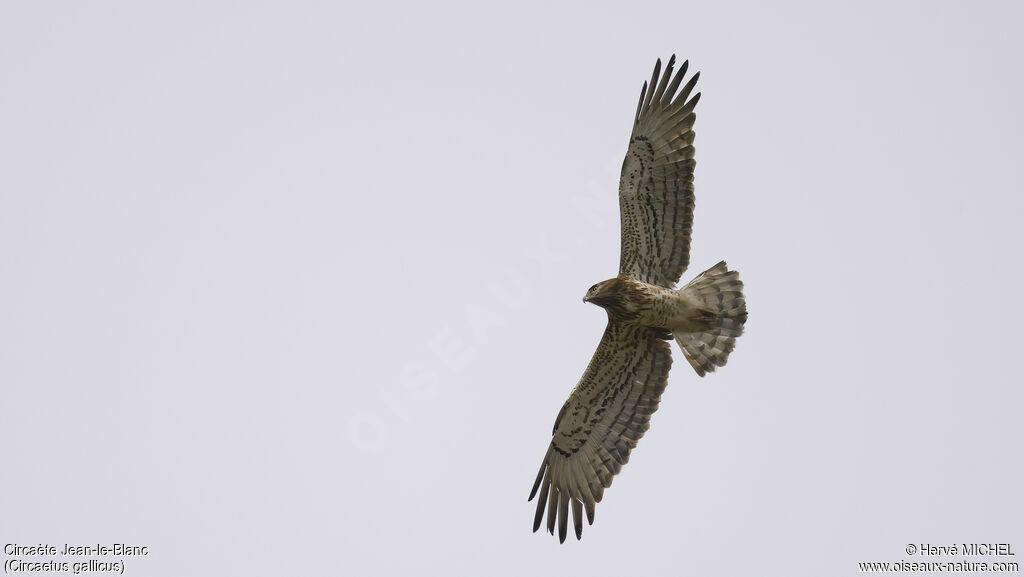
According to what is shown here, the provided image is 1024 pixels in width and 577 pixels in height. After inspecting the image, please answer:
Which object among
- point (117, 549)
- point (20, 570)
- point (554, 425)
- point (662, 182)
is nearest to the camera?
point (662, 182)

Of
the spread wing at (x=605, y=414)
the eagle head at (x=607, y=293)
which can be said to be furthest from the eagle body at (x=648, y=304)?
the spread wing at (x=605, y=414)

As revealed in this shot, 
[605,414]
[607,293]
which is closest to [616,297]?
[607,293]

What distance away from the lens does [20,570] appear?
18.8m

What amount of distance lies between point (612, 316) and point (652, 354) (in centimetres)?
83

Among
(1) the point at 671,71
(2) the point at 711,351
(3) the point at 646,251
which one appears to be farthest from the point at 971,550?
(1) the point at 671,71

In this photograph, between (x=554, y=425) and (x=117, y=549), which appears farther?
(x=117, y=549)

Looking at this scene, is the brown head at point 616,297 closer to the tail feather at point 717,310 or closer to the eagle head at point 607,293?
the eagle head at point 607,293

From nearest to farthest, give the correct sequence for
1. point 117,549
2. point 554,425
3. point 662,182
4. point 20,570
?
point 662,182 < point 554,425 < point 20,570 < point 117,549

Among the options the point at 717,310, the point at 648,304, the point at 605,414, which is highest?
the point at 648,304

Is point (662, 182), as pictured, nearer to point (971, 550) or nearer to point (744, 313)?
point (744, 313)

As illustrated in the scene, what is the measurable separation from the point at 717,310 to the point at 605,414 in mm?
2074

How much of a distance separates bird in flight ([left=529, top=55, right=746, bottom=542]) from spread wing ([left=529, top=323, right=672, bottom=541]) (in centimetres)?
1

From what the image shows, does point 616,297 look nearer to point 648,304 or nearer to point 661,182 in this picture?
point 648,304

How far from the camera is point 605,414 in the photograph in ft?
54.1
